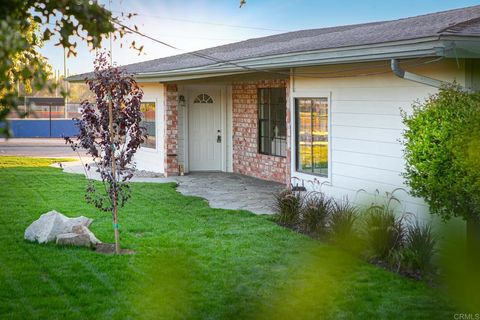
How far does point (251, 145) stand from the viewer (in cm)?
1900

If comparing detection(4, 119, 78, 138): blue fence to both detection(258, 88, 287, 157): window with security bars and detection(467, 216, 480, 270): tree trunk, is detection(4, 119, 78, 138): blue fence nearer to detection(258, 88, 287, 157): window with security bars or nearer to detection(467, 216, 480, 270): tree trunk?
detection(258, 88, 287, 157): window with security bars

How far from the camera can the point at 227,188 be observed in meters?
16.6

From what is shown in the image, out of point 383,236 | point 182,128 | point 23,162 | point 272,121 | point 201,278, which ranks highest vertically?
point 272,121

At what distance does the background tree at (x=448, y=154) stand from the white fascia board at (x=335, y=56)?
62 centimetres

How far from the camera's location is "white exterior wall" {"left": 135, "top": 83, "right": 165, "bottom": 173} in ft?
65.3

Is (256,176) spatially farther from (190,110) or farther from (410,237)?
(410,237)

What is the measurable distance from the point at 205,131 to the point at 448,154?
1264 centimetres

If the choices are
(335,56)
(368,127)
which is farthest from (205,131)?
(335,56)

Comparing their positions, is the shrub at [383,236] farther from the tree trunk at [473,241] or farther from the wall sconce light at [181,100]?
the wall sconce light at [181,100]

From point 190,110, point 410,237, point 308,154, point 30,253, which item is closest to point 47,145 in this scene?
point 190,110

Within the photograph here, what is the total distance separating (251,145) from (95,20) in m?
14.4

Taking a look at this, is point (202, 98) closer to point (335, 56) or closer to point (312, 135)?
point (312, 135)

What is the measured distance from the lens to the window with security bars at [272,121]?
17.2m

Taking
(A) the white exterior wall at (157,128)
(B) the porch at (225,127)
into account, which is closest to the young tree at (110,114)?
(B) the porch at (225,127)
